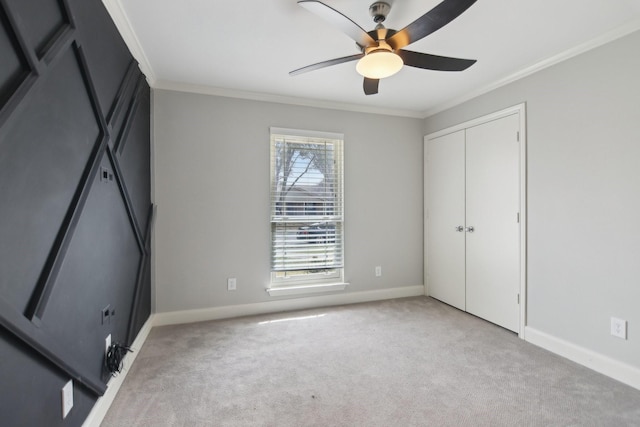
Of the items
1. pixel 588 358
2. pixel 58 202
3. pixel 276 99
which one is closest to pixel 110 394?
pixel 58 202

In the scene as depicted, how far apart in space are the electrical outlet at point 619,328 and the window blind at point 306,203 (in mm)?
2348

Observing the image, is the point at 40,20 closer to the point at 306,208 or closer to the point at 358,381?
the point at 358,381

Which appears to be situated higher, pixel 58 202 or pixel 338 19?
pixel 338 19

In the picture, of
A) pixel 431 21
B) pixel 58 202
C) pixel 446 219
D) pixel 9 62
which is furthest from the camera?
pixel 446 219

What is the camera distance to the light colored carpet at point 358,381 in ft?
5.57

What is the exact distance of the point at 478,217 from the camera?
10.5 feet

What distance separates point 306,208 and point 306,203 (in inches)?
2.3

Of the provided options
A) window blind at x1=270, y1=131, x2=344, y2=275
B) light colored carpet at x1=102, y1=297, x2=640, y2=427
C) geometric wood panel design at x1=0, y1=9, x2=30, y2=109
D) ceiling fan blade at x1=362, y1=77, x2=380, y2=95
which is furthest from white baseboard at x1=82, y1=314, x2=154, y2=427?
ceiling fan blade at x1=362, y1=77, x2=380, y2=95

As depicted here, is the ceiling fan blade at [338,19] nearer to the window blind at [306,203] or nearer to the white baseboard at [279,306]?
the window blind at [306,203]

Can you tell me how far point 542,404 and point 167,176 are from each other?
3.42 meters

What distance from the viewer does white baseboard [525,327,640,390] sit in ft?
6.59

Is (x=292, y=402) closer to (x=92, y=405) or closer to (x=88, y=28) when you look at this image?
(x=92, y=405)

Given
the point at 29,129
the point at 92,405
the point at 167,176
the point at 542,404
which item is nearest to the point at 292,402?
the point at 92,405

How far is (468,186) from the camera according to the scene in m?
3.31
